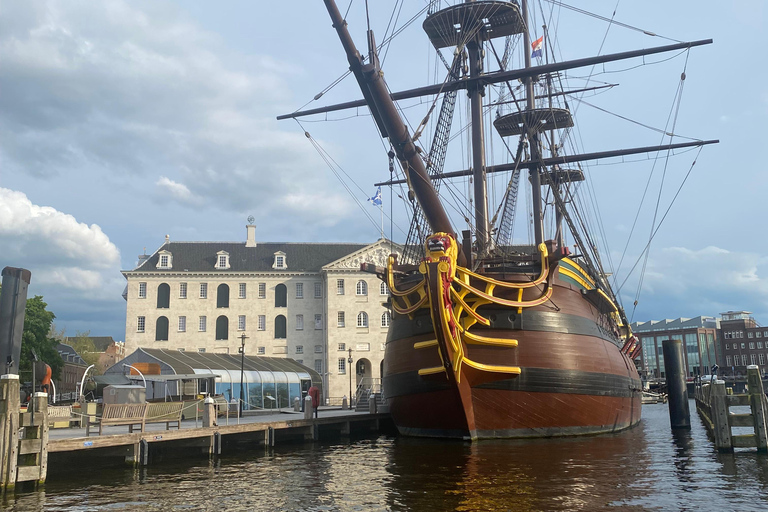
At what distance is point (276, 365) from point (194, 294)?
22.5 meters

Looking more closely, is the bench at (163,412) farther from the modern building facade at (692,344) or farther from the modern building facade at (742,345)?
the modern building facade at (742,345)

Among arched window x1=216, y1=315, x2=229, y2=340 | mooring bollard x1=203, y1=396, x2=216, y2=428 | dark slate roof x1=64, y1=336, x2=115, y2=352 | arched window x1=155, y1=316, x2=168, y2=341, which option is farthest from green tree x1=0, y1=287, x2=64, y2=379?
dark slate roof x1=64, y1=336, x2=115, y2=352

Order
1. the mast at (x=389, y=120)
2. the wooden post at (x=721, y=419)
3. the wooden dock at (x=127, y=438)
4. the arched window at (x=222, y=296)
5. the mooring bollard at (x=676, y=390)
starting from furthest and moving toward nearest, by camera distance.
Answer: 1. the arched window at (x=222, y=296)
2. the mooring bollard at (x=676, y=390)
3. the mast at (x=389, y=120)
4. the wooden post at (x=721, y=419)
5. the wooden dock at (x=127, y=438)

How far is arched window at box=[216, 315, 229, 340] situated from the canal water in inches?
1794

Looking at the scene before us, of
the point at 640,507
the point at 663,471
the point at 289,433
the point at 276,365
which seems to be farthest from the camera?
the point at 276,365

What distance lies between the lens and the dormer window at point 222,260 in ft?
215

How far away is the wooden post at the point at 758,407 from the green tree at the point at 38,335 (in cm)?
4592

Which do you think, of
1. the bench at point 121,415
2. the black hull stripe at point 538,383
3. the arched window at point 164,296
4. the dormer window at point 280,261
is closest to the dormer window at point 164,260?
the arched window at point 164,296

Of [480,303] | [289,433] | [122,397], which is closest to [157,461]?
[289,433]

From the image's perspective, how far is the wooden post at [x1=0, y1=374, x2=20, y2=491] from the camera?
12968 mm

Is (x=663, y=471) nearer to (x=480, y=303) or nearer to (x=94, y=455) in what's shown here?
(x=480, y=303)

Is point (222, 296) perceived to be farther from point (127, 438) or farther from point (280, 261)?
point (127, 438)

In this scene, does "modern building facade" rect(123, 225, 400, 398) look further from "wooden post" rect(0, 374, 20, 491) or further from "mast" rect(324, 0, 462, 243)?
"wooden post" rect(0, 374, 20, 491)

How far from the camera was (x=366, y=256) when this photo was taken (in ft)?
216
